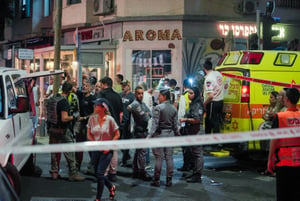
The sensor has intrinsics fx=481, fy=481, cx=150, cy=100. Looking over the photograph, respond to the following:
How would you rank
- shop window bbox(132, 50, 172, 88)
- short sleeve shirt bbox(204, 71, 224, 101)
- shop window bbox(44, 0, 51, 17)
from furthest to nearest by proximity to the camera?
shop window bbox(44, 0, 51, 17) → shop window bbox(132, 50, 172, 88) → short sleeve shirt bbox(204, 71, 224, 101)

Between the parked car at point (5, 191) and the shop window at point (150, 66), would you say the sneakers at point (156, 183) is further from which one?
the shop window at point (150, 66)

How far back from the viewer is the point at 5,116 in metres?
6.95

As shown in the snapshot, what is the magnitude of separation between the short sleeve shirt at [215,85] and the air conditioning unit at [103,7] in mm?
11436

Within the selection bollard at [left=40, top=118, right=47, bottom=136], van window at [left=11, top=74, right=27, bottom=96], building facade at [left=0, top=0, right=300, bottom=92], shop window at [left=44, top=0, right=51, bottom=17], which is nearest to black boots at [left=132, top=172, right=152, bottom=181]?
van window at [left=11, top=74, right=27, bottom=96]

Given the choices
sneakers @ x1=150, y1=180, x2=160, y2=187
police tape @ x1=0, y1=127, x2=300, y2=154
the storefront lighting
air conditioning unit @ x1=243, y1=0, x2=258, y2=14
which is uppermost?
air conditioning unit @ x1=243, y1=0, x2=258, y2=14

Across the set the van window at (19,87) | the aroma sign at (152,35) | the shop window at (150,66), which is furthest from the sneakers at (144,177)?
the aroma sign at (152,35)

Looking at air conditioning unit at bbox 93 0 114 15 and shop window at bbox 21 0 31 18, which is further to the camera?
shop window at bbox 21 0 31 18

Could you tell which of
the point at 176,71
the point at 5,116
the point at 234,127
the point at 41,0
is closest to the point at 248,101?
the point at 234,127

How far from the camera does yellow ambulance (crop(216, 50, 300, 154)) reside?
9.63 meters

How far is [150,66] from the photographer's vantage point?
774 inches

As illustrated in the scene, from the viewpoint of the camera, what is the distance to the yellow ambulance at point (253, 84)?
9.63 metres

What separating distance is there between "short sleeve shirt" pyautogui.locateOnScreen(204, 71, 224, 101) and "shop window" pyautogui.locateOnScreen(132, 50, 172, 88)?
939cm

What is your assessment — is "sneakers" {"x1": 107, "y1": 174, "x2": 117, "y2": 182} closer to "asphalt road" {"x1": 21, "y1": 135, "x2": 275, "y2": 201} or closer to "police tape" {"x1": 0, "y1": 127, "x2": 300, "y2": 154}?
"asphalt road" {"x1": 21, "y1": 135, "x2": 275, "y2": 201}

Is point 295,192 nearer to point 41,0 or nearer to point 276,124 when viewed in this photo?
point 276,124
